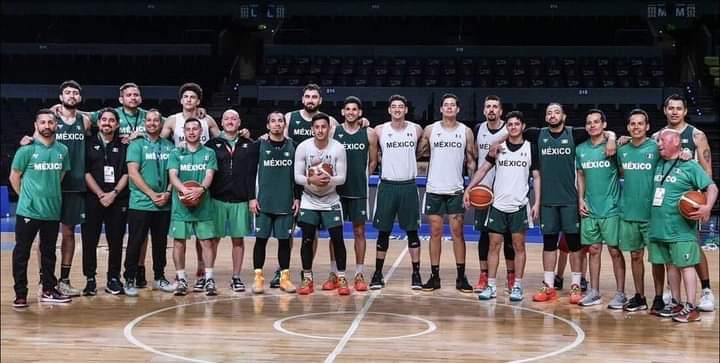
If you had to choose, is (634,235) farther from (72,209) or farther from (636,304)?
(72,209)

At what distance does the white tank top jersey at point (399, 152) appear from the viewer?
246 inches

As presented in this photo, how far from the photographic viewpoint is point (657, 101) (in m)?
11.4

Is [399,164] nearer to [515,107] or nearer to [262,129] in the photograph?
[262,129]

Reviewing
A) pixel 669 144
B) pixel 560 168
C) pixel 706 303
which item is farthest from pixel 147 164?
pixel 706 303

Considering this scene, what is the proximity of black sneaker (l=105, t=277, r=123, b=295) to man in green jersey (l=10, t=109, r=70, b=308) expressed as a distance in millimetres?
634

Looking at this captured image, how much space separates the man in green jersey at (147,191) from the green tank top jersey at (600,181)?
299cm

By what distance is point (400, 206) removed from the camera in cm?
630

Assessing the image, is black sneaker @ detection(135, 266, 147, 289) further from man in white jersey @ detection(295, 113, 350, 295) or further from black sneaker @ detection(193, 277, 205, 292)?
man in white jersey @ detection(295, 113, 350, 295)

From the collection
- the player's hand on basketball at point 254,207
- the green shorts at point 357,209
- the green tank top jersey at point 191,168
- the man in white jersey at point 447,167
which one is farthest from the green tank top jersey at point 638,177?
the green tank top jersey at point 191,168

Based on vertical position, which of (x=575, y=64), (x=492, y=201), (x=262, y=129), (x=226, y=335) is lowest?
(x=226, y=335)

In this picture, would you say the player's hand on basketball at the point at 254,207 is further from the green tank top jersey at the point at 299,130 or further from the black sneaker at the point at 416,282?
the black sneaker at the point at 416,282

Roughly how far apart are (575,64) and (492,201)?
345 inches

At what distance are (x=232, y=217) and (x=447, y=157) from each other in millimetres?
1667

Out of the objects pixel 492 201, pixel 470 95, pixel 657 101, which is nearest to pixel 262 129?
pixel 470 95
